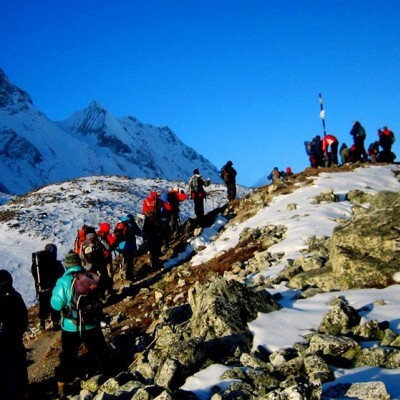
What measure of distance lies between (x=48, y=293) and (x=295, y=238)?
687 centimetres

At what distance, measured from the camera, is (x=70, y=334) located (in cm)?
716

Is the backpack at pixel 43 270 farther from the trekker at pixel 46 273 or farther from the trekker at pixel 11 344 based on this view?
the trekker at pixel 11 344

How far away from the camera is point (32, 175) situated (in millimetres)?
175000

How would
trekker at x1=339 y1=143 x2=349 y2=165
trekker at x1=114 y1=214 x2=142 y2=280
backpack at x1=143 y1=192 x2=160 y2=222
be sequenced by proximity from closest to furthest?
trekker at x1=114 y1=214 x2=142 y2=280 → backpack at x1=143 y1=192 x2=160 y2=222 → trekker at x1=339 y1=143 x2=349 y2=165

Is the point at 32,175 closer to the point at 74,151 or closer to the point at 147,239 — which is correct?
the point at 74,151

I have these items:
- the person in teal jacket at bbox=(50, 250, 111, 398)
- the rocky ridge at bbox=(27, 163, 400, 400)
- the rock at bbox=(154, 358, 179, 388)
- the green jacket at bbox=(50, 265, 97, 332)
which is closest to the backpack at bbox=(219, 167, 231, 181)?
the rocky ridge at bbox=(27, 163, 400, 400)

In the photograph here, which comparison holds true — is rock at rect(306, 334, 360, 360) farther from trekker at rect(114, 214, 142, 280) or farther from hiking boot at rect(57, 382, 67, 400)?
trekker at rect(114, 214, 142, 280)

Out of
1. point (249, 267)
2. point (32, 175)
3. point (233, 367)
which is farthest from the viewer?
point (32, 175)

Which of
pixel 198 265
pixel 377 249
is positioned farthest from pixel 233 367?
pixel 198 265

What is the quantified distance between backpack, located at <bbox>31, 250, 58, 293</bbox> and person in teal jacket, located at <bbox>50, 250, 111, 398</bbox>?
14.1ft

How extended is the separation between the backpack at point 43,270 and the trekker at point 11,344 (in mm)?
5333

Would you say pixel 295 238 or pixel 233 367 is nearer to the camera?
pixel 233 367

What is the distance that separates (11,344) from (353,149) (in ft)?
70.1

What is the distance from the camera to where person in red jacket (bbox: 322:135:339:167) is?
2255cm
